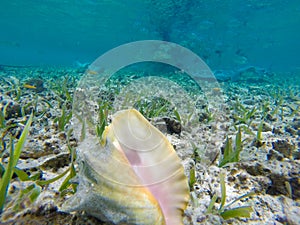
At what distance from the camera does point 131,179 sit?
0.71 meters

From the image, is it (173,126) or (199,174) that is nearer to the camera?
(199,174)

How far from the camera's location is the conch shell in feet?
2.24

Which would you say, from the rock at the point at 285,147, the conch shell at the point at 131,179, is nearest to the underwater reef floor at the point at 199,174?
the rock at the point at 285,147

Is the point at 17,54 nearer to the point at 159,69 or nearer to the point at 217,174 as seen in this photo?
the point at 159,69

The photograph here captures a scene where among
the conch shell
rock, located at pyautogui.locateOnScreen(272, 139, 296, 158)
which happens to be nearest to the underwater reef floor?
rock, located at pyautogui.locateOnScreen(272, 139, 296, 158)

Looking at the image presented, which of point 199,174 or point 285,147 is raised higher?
point 285,147

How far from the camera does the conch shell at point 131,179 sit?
2.24ft

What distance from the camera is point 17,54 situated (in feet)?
453

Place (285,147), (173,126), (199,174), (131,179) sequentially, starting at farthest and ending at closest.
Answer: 1. (173,126)
2. (285,147)
3. (199,174)
4. (131,179)

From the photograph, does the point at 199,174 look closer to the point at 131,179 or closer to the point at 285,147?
the point at 131,179

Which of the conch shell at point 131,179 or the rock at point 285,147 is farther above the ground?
the rock at point 285,147

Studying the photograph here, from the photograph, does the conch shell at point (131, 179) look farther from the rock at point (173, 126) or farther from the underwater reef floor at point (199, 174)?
the rock at point (173, 126)

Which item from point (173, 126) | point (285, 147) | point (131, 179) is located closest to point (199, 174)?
point (131, 179)

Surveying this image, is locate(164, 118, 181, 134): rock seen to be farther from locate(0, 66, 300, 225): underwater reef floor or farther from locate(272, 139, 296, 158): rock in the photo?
locate(272, 139, 296, 158): rock
